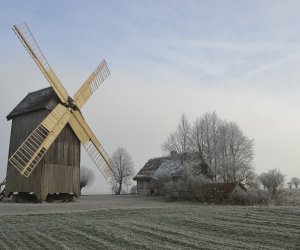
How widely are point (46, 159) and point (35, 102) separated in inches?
235

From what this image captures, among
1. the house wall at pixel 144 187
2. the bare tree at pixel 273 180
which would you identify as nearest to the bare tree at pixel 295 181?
the house wall at pixel 144 187

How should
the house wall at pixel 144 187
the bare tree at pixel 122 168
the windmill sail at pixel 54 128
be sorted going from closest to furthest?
the windmill sail at pixel 54 128, the house wall at pixel 144 187, the bare tree at pixel 122 168

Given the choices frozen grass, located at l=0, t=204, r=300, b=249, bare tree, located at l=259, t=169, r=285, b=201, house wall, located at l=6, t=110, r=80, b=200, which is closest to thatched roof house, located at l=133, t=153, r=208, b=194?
bare tree, located at l=259, t=169, r=285, b=201

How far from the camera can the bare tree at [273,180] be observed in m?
32.9

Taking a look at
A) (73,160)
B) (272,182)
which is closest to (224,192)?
(272,182)

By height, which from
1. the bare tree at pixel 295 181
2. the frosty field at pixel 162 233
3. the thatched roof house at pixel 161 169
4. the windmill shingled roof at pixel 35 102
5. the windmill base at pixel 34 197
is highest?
the windmill shingled roof at pixel 35 102

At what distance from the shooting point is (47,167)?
107ft

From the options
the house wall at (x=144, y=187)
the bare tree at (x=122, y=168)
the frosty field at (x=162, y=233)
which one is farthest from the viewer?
the bare tree at (x=122, y=168)

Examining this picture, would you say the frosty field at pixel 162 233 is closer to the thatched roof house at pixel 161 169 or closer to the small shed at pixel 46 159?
the small shed at pixel 46 159

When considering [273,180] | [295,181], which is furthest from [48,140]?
[295,181]

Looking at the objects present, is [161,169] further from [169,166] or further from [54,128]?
[54,128]

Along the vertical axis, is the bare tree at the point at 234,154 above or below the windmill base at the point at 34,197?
above

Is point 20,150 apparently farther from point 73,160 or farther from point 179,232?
point 179,232

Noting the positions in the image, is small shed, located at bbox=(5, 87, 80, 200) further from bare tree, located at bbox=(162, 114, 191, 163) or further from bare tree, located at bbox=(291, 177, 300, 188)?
bare tree, located at bbox=(291, 177, 300, 188)
